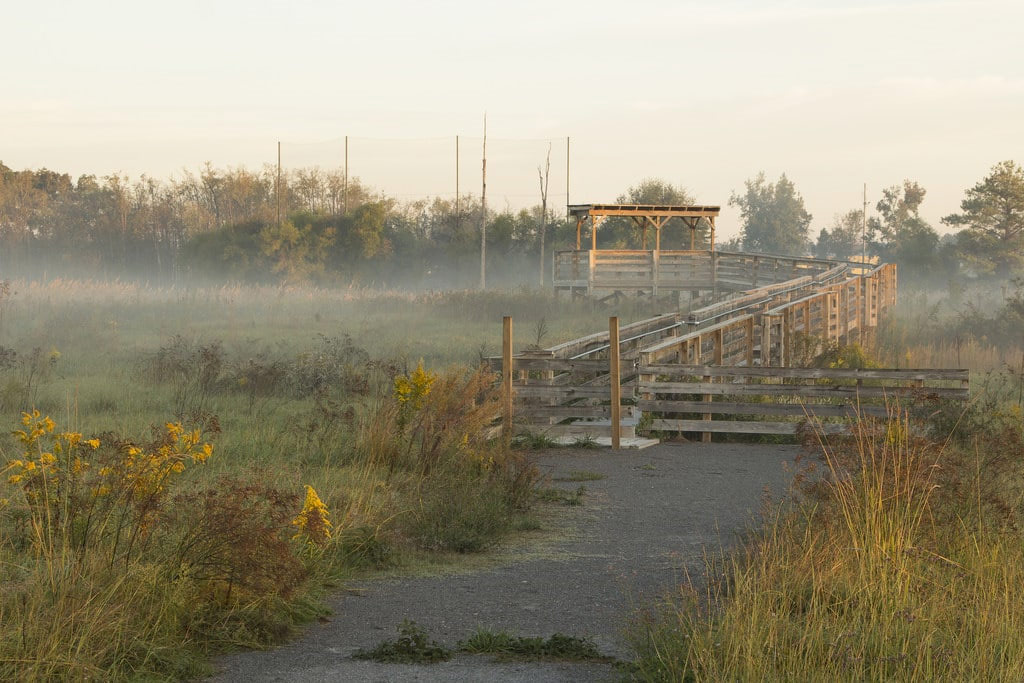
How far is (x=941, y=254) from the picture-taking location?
232ft

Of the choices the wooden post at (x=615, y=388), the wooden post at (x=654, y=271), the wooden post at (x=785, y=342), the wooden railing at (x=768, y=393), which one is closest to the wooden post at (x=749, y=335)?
the wooden post at (x=785, y=342)

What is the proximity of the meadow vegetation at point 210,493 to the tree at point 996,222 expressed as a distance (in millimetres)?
51146

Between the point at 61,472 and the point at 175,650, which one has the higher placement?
the point at 61,472

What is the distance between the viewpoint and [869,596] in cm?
602

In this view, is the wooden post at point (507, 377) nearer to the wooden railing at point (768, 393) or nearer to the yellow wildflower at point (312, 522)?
the wooden railing at point (768, 393)

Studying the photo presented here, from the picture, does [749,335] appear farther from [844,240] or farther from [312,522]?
[844,240]

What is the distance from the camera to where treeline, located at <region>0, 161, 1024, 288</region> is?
62188 millimetres

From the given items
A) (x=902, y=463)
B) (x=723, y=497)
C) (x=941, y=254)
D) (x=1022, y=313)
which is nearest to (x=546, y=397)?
(x=723, y=497)

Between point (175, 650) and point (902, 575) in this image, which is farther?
point (902, 575)

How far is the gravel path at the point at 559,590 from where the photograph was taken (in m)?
5.86

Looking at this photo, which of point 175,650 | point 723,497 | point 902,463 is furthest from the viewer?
point 723,497

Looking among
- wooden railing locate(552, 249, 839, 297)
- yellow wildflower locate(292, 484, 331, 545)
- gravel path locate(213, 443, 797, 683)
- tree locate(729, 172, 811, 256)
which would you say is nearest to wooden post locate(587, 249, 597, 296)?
wooden railing locate(552, 249, 839, 297)

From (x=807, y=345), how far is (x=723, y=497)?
427 inches

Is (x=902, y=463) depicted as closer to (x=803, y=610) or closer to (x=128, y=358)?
(x=803, y=610)
